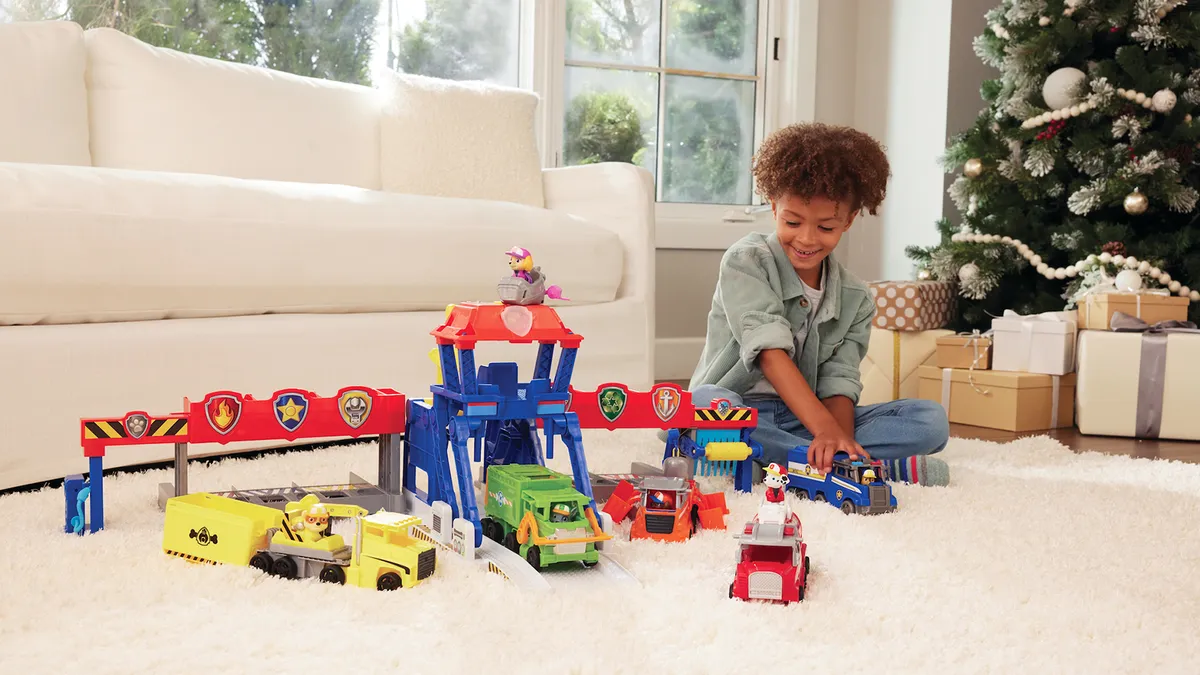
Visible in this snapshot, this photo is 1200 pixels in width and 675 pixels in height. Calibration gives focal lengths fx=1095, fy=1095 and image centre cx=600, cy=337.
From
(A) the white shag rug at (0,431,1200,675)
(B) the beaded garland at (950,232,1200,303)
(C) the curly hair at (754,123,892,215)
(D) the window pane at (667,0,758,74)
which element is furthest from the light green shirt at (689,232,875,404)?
(D) the window pane at (667,0,758,74)

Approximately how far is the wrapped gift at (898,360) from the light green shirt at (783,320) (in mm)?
993

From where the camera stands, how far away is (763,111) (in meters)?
3.75

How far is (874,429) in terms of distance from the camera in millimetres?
1855

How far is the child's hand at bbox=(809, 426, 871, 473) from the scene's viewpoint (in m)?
1.64

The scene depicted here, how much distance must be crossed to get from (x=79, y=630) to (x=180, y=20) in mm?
2467

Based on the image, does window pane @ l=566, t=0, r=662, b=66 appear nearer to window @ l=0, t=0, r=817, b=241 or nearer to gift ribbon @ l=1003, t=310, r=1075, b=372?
window @ l=0, t=0, r=817, b=241

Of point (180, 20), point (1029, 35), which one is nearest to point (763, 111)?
point (1029, 35)

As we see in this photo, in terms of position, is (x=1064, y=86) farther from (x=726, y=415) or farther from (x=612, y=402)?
(x=612, y=402)

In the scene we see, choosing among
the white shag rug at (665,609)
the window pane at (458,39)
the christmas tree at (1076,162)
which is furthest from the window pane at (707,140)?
the white shag rug at (665,609)

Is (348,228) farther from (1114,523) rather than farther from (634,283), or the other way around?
(1114,523)

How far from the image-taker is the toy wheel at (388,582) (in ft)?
3.74

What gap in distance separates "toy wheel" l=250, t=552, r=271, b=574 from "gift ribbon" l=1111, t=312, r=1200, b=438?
2066mm

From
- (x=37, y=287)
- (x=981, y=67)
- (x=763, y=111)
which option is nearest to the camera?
(x=37, y=287)

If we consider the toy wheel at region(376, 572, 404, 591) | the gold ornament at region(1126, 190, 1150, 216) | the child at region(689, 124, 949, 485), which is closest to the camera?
the toy wheel at region(376, 572, 404, 591)
